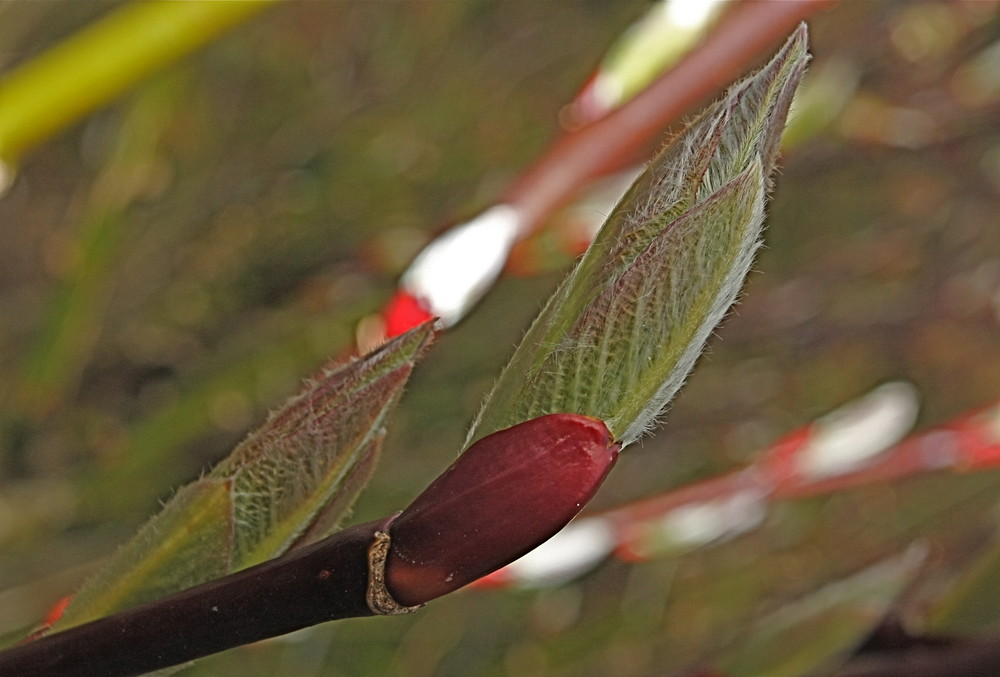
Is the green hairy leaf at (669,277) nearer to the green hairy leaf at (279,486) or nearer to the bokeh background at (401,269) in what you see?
the green hairy leaf at (279,486)

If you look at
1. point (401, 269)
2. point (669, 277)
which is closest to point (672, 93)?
point (401, 269)

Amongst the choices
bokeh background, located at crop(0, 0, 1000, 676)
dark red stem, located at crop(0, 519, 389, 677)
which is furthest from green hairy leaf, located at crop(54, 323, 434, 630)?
bokeh background, located at crop(0, 0, 1000, 676)

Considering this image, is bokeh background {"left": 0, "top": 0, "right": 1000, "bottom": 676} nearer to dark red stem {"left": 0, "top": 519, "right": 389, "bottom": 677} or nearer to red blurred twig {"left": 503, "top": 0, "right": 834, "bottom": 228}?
red blurred twig {"left": 503, "top": 0, "right": 834, "bottom": 228}

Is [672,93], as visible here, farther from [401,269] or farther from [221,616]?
[221,616]

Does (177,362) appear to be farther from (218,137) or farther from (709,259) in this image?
(709,259)

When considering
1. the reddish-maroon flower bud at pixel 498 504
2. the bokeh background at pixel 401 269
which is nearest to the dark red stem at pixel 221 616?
the reddish-maroon flower bud at pixel 498 504

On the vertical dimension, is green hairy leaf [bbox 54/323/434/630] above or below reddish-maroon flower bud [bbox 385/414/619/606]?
above

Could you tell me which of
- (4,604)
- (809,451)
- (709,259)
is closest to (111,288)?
(4,604)
